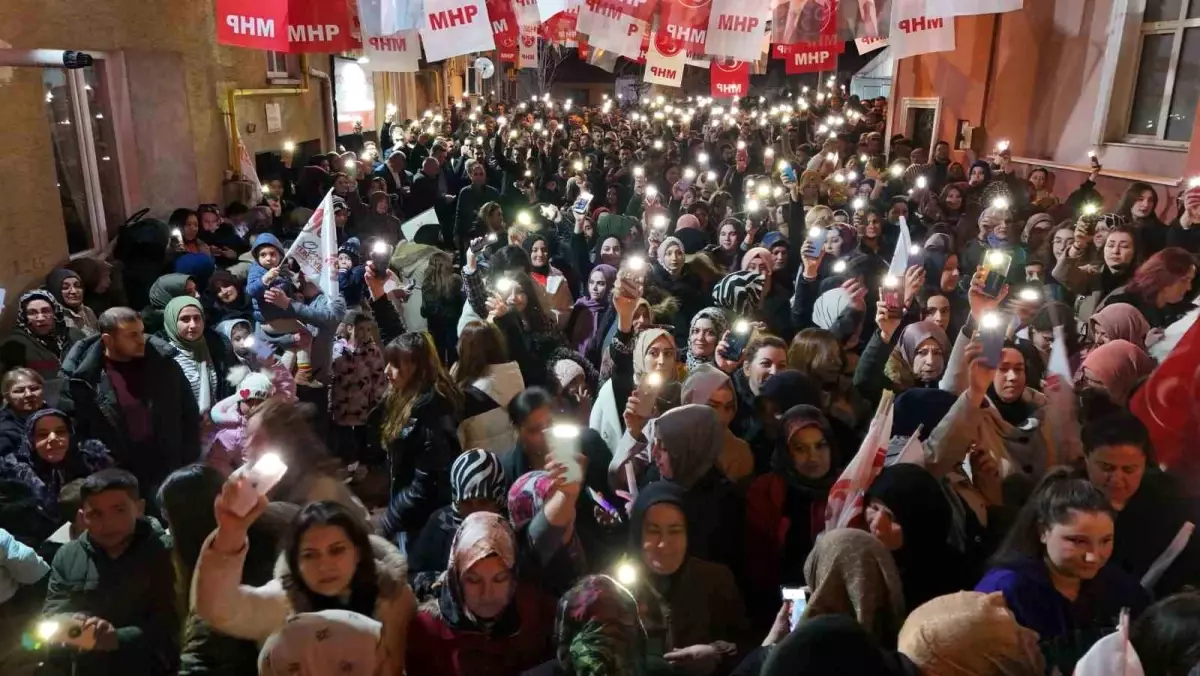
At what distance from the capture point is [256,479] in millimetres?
2443

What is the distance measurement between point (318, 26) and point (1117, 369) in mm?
6949

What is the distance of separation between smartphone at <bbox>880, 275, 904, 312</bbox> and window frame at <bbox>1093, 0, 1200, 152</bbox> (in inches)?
281

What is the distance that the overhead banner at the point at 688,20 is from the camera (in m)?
9.25

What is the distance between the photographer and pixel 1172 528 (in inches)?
119

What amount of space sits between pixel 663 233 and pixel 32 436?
16.8 ft

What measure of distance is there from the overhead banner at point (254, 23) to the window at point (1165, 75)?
9.80 meters

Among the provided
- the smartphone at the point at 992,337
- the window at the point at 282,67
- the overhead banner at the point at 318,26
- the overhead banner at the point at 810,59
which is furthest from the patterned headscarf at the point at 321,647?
the window at the point at 282,67

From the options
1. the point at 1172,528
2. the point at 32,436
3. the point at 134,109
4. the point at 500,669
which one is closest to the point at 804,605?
the point at 500,669

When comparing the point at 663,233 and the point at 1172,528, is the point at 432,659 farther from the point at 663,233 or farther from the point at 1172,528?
the point at 663,233

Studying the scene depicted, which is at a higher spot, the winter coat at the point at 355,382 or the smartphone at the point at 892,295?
the smartphone at the point at 892,295

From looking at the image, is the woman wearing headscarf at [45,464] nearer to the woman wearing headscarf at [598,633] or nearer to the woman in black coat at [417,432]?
the woman in black coat at [417,432]

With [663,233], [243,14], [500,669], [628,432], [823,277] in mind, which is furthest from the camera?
[663,233]

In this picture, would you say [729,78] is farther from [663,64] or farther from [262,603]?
[262,603]

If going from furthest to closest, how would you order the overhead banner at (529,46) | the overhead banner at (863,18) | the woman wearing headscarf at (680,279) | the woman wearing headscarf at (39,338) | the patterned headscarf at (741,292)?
the overhead banner at (529,46), the overhead banner at (863,18), the woman wearing headscarf at (680,279), the patterned headscarf at (741,292), the woman wearing headscarf at (39,338)
